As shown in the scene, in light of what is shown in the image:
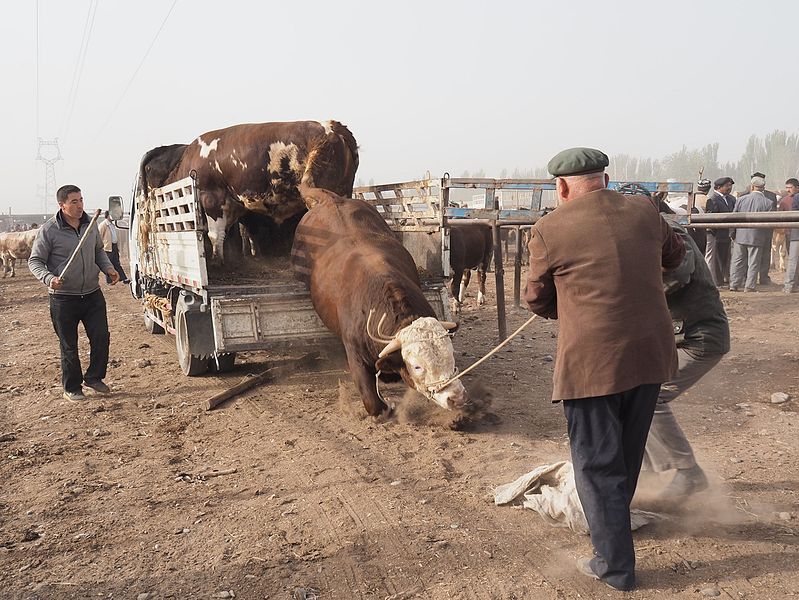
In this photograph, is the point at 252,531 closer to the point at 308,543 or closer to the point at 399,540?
the point at 308,543

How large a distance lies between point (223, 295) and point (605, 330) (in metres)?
4.21

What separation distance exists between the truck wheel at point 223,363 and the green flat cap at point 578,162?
5.21 m

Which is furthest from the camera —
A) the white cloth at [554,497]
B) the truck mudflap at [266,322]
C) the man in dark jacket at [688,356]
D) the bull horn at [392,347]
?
the truck mudflap at [266,322]

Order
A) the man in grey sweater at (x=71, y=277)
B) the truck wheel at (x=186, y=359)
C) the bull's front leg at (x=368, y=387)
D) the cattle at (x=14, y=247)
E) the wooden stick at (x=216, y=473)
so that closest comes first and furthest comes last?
the wooden stick at (x=216, y=473) → the bull's front leg at (x=368, y=387) → the man in grey sweater at (x=71, y=277) → the truck wheel at (x=186, y=359) → the cattle at (x=14, y=247)

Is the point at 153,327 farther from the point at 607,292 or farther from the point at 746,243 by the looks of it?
the point at 746,243

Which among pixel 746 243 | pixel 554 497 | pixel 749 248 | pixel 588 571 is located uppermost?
pixel 746 243

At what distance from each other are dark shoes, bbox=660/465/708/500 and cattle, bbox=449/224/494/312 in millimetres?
8042

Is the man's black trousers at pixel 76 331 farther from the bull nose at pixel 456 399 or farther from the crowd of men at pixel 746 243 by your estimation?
the crowd of men at pixel 746 243

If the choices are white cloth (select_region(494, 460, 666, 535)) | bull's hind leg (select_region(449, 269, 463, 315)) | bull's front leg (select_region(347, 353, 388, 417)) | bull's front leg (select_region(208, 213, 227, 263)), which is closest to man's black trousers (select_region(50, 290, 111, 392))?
bull's front leg (select_region(208, 213, 227, 263))

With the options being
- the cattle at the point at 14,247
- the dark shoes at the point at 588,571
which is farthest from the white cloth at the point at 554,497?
the cattle at the point at 14,247

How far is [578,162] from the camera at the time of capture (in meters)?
3.05

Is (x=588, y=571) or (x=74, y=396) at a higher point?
(x=588, y=571)

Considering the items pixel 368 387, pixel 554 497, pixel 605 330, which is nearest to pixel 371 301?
pixel 368 387

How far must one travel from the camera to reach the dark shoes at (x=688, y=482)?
3.75 meters
